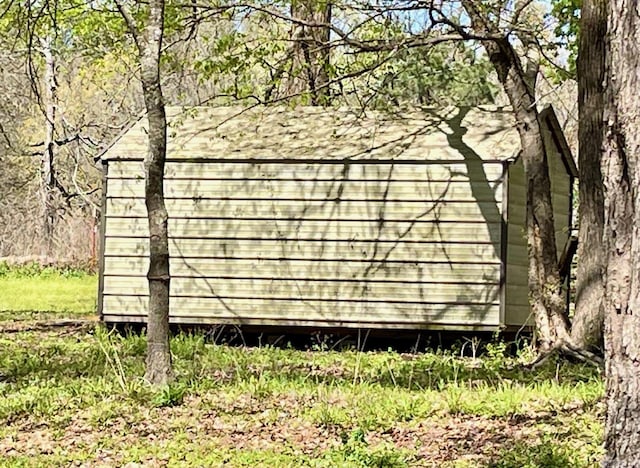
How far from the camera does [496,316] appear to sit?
38.9ft

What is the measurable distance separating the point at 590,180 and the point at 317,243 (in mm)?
4219

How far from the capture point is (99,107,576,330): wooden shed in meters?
11.9

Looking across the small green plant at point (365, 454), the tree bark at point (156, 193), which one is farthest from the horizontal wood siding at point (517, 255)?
the small green plant at point (365, 454)

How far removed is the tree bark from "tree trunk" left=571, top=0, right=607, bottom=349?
407cm

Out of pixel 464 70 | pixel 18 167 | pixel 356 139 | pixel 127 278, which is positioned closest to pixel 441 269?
pixel 356 139

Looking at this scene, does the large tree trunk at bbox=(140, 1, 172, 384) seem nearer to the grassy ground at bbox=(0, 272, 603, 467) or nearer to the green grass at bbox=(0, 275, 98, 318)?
the grassy ground at bbox=(0, 272, 603, 467)

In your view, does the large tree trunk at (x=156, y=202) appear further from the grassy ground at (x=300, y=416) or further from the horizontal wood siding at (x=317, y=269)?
the horizontal wood siding at (x=317, y=269)

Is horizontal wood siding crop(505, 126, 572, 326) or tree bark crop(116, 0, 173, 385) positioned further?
horizontal wood siding crop(505, 126, 572, 326)

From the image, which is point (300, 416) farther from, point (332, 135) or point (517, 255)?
point (332, 135)

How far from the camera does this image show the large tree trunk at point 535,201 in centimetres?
999

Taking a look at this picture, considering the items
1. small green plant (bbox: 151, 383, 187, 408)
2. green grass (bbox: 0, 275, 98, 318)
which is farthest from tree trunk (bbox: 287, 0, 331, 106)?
green grass (bbox: 0, 275, 98, 318)

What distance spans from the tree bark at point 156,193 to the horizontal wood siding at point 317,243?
4404 mm

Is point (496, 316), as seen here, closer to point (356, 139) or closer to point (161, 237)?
point (356, 139)

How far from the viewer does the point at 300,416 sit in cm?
696
